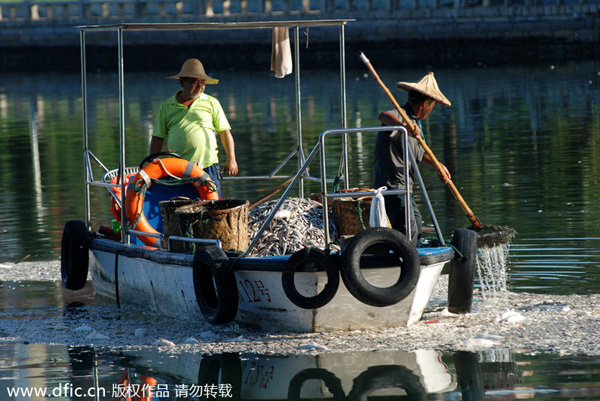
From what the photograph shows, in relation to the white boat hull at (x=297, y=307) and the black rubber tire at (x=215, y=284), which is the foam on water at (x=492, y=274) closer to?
the white boat hull at (x=297, y=307)

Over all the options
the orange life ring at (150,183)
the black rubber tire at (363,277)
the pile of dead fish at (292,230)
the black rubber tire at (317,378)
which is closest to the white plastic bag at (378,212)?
the black rubber tire at (363,277)

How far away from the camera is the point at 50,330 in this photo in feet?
27.6

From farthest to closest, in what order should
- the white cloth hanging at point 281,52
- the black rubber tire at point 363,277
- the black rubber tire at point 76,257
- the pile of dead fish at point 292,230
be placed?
the white cloth hanging at point 281,52 < the black rubber tire at point 76,257 < the pile of dead fish at point 292,230 < the black rubber tire at point 363,277

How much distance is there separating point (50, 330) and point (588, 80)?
82.8ft

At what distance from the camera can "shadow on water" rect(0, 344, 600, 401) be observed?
6.57m

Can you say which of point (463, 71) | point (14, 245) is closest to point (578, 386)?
point (14, 245)

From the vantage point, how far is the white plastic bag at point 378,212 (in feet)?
25.2

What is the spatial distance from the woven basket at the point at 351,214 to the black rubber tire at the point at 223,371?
1.54m

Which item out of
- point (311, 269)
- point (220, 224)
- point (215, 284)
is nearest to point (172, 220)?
point (220, 224)

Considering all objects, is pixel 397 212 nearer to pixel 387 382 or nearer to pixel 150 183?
pixel 387 382

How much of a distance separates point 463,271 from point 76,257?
11.5 feet

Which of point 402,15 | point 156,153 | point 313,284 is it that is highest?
point 402,15

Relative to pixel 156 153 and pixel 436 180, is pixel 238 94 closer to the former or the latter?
pixel 436 180

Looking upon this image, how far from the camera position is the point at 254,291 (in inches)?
311
